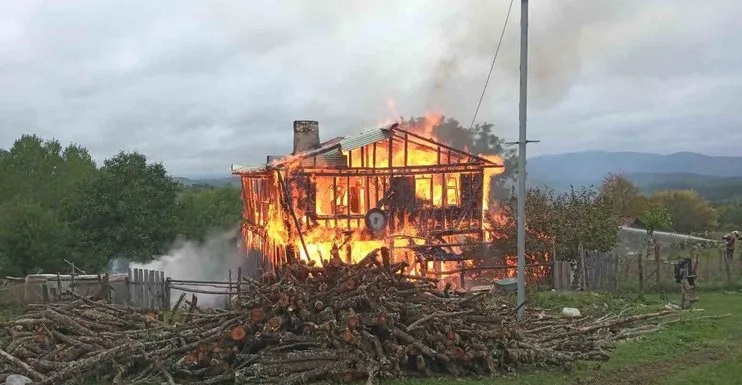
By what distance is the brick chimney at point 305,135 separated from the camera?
27578 millimetres

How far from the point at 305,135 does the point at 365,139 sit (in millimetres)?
3649

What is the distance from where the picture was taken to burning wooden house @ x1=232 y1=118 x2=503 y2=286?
79.8 feet

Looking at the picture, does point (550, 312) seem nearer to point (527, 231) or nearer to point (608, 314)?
point (608, 314)

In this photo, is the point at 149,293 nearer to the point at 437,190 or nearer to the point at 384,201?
the point at 384,201

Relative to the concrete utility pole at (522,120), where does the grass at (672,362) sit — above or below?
below

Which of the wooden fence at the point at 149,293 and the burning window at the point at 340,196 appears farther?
the burning window at the point at 340,196

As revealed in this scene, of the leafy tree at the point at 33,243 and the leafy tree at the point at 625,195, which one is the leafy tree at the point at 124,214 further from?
the leafy tree at the point at 625,195

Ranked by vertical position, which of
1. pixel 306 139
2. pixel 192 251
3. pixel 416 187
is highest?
pixel 306 139

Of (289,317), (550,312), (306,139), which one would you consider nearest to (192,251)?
(306,139)

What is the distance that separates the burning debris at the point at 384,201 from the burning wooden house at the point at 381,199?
37mm

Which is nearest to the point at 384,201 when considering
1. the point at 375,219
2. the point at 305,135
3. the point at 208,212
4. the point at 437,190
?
the point at 375,219

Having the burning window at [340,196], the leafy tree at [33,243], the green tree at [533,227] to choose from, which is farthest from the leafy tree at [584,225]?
the leafy tree at [33,243]

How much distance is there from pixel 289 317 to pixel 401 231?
49.3 feet

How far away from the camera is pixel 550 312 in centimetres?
1653
